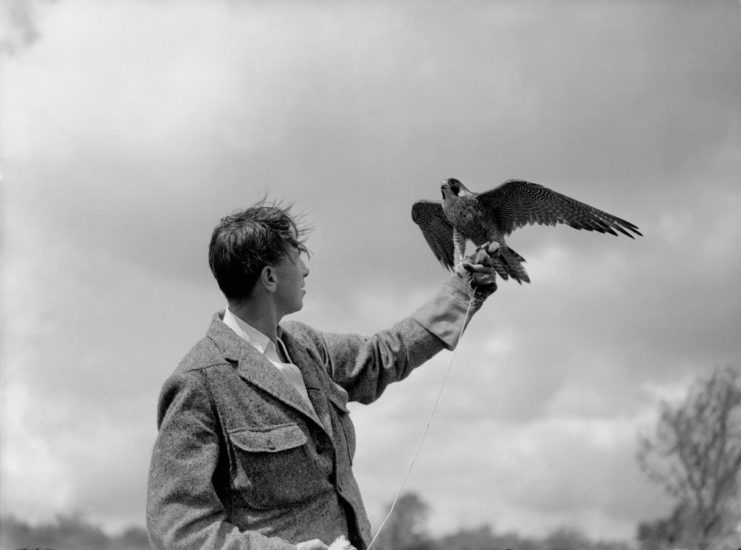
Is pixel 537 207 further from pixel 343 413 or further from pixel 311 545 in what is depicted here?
pixel 311 545

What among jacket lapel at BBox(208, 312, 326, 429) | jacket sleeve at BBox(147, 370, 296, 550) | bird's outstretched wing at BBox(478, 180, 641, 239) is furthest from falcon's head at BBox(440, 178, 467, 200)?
jacket sleeve at BBox(147, 370, 296, 550)

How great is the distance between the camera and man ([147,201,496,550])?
7.87 ft

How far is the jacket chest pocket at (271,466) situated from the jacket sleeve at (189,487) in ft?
0.25

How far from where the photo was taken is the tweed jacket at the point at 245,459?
2.39m

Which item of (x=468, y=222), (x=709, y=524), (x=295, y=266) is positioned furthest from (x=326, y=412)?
(x=709, y=524)

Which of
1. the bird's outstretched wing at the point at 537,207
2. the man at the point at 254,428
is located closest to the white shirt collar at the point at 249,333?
the man at the point at 254,428

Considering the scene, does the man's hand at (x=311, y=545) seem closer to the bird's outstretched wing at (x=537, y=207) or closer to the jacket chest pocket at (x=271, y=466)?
the jacket chest pocket at (x=271, y=466)

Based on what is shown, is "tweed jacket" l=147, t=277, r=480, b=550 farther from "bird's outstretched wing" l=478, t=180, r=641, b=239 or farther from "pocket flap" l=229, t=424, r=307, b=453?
"bird's outstretched wing" l=478, t=180, r=641, b=239

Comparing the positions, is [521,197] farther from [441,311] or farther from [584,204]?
[441,311]

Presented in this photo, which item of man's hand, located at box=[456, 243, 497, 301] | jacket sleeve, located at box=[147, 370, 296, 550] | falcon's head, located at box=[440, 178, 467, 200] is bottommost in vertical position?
jacket sleeve, located at box=[147, 370, 296, 550]

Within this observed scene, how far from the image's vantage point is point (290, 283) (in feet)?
8.60

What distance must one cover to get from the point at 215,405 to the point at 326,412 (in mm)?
374

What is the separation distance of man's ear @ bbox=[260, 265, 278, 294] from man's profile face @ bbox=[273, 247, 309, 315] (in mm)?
13

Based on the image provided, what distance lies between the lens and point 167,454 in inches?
95.2
